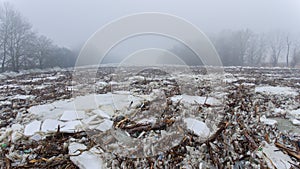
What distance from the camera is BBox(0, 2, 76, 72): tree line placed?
590 inches

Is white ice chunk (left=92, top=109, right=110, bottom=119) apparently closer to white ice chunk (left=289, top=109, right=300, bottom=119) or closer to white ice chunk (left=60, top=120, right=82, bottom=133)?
white ice chunk (left=60, top=120, right=82, bottom=133)

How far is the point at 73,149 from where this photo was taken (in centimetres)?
130

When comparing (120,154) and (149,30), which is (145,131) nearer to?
(120,154)

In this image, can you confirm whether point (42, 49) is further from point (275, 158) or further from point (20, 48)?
point (275, 158)

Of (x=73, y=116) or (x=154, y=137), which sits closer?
(x=154, y=137)

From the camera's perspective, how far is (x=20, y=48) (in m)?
15.9

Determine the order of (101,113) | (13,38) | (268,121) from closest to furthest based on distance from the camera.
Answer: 1. (268,121)
2. (101,113)
3. (13,38)

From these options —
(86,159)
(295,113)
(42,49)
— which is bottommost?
(86,159)

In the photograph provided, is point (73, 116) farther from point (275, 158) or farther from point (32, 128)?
point (275, 158)

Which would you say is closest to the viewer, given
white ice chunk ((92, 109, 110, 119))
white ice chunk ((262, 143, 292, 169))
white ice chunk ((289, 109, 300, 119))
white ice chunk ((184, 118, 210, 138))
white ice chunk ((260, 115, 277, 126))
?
white ice chunk ((262, 143, 292, 169))

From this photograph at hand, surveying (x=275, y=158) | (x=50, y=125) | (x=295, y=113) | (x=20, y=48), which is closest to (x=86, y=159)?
(x=50, y=125)

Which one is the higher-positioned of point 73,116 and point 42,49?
point 42,49

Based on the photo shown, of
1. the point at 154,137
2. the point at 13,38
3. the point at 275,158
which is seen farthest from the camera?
the point at 13,38

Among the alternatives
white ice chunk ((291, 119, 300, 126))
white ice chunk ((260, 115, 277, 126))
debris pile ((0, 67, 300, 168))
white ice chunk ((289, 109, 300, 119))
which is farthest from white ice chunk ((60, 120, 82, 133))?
white ice chunk ((289, 109, 300, 119))
